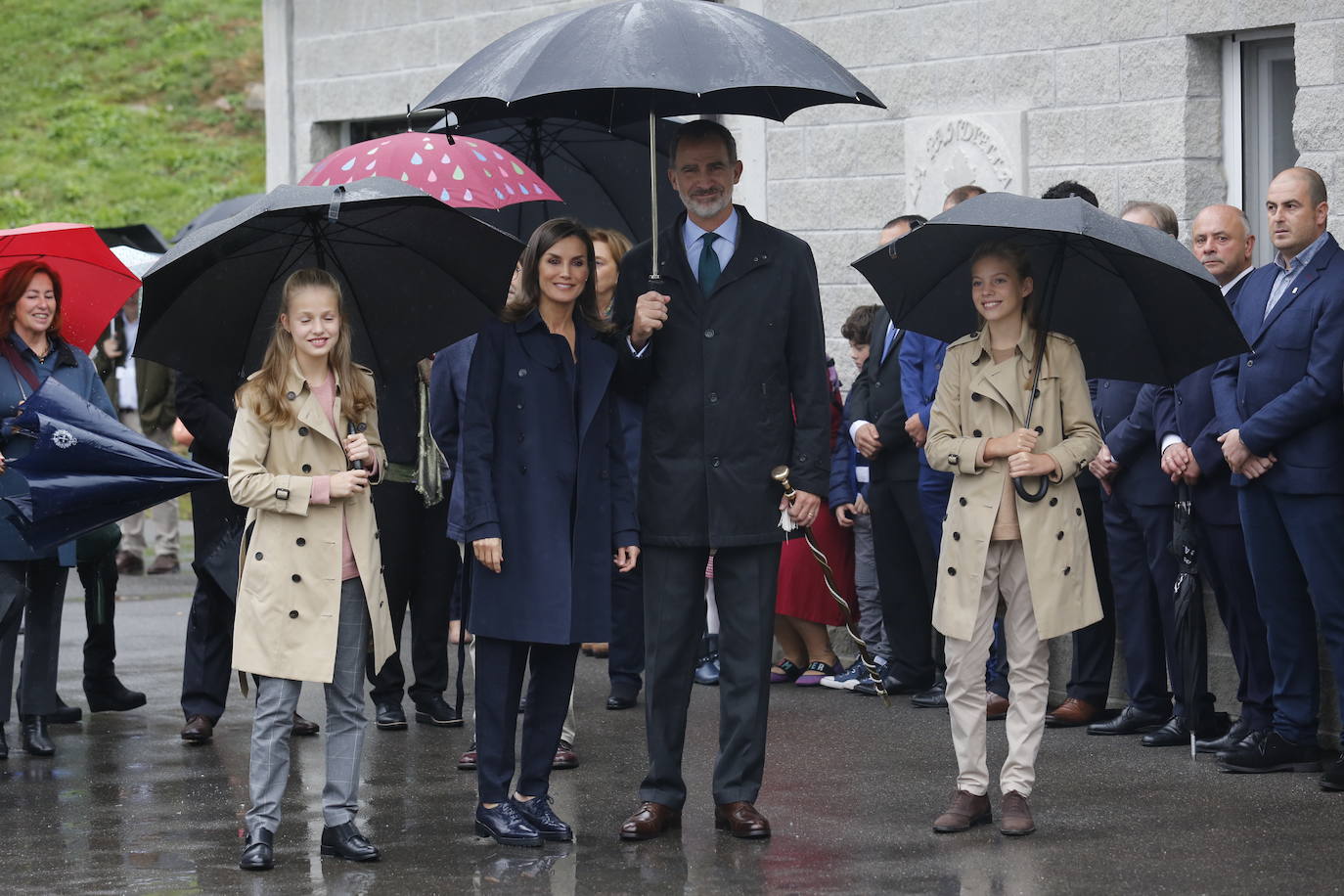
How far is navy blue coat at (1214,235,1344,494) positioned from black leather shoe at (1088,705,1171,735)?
4.14 ft

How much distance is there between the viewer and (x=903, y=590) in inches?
362

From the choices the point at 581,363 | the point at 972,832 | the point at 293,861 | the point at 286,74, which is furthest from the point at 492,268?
the point at 286,74

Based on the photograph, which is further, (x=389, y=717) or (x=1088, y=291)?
(x=389, y=717)

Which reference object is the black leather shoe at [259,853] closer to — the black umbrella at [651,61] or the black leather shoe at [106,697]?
the black umbrella at [651,61]

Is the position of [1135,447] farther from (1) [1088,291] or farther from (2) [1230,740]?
(1) [1088,291]

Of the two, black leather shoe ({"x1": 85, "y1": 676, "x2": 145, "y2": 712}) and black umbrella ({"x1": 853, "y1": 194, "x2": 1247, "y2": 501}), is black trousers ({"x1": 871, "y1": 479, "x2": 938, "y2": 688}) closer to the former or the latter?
black umbrella ({"x1": 853, "y1": 194, "x2": 1247, "y2": 501})

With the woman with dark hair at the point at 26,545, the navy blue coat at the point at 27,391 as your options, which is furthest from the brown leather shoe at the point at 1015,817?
the woman with dark hair at the point at 26,545

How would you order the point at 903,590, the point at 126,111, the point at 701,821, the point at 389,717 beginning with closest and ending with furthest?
the point at 701,821
the point at 389,717
the point at 903,590
the point at 126,111

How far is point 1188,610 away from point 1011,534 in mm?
1541

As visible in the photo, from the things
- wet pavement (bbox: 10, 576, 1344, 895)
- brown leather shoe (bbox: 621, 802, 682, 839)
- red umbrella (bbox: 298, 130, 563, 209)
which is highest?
red umbrella (bbox: 298, 130, 563, 209)

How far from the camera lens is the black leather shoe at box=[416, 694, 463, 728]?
8.69 m

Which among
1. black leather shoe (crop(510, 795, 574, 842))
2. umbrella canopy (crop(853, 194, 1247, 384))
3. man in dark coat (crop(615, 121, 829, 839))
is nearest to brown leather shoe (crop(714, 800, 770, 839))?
man in dark coat (crop(615, 121, 829, 839))

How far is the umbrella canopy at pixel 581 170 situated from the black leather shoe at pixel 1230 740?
3.32 m

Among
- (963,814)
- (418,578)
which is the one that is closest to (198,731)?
(418,578)
